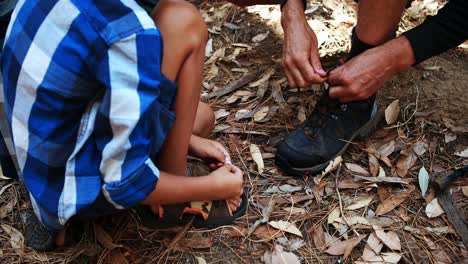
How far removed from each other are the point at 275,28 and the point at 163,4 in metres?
1.00

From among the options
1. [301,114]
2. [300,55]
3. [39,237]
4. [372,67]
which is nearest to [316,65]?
[300,55]

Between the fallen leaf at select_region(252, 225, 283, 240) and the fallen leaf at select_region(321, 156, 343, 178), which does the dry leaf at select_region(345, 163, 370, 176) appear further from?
the fallen leaf at select_region(252, 225, 283, 240)

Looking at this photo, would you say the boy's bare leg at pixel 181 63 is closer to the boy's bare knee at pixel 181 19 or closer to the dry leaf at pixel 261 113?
the boy's bare knee at pixel 181 19

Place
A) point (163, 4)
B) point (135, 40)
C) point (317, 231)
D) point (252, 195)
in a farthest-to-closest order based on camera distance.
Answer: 1. point (252, 195)
2. point (317, 231)
3. point (163, 4)
4. point (135, 40)

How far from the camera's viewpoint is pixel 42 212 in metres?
1.11

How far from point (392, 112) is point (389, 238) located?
48 centimetres

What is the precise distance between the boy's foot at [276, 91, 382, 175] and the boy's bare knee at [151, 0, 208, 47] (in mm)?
487

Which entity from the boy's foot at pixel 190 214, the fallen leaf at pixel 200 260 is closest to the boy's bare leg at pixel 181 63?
the boy's foot at pixel 190 214

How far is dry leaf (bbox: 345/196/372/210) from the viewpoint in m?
1.38

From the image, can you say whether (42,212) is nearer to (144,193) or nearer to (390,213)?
(144,193)

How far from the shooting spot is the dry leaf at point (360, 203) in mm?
1375

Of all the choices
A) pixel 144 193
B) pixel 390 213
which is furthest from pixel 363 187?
pixel 144 193

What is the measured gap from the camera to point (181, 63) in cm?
114

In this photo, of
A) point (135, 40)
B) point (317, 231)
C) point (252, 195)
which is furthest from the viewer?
point (252, 195)
